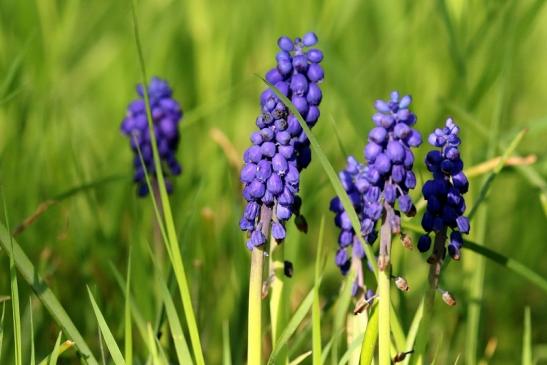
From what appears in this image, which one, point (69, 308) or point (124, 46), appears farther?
point (124, 46)

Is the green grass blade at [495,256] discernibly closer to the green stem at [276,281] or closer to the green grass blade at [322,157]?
the green stem at [276,281]

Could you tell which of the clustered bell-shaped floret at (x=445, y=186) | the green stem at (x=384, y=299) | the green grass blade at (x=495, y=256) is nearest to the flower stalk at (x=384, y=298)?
the green stem at (x=384, y=299)

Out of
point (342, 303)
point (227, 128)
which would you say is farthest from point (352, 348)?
point (227, 128)

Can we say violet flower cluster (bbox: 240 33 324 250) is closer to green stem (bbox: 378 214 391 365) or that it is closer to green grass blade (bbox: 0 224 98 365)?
green stem (bbox: 378 214 391 365)

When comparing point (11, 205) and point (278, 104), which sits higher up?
point (278, 104)

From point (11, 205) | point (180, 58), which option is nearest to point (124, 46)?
point (180, 58)

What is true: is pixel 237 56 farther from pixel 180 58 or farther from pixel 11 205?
pixel 11 205

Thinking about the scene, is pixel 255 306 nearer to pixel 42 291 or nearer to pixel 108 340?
pixel 108 340
